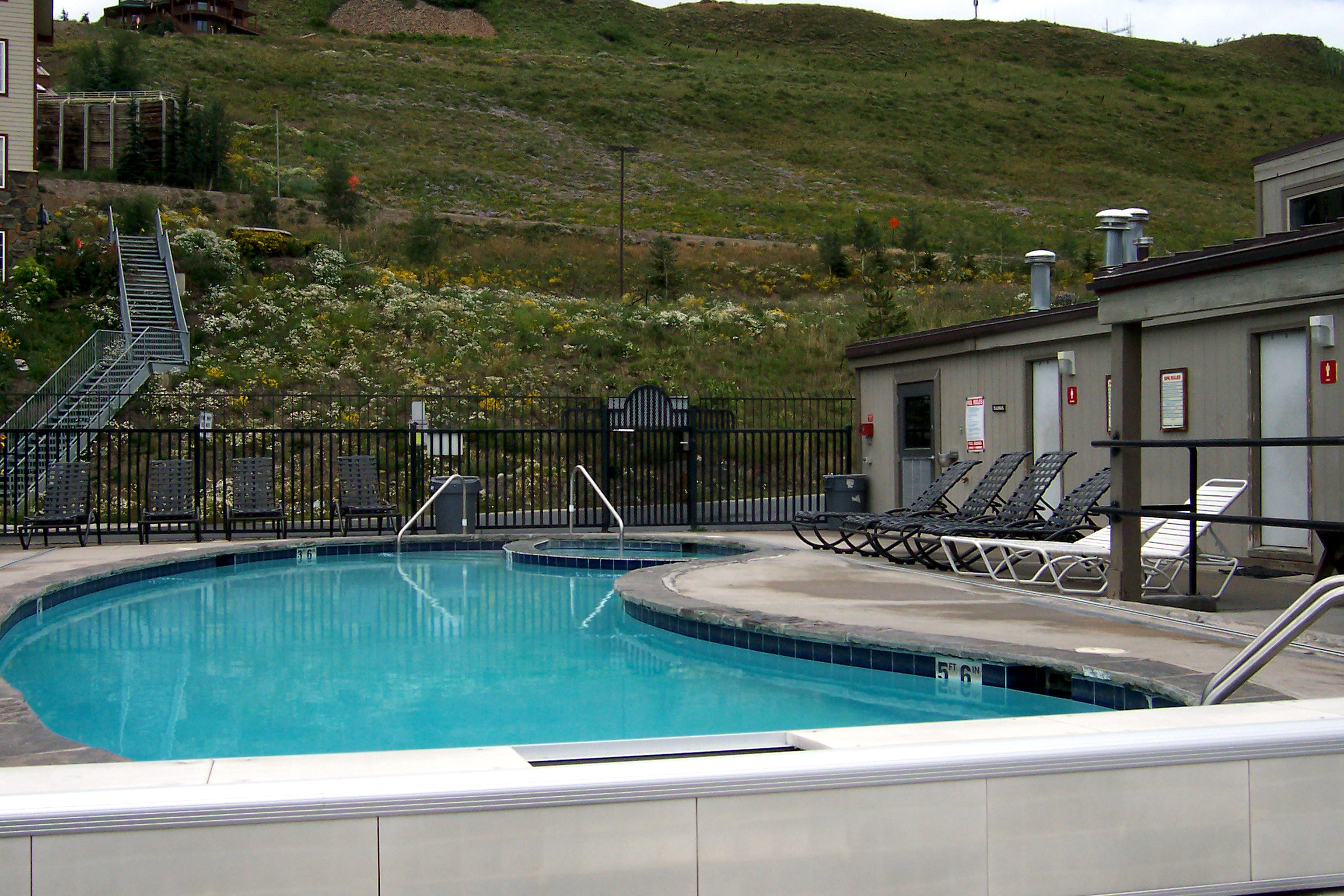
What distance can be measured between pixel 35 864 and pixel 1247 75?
312 ft

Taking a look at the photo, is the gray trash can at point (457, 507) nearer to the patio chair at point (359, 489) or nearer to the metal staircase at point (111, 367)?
the patio chair at point (359, 489)

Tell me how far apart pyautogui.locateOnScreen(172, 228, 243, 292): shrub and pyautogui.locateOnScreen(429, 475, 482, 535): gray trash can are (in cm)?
1465

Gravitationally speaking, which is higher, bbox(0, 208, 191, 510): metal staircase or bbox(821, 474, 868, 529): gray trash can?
bbox(0, 208, 191, 510): metal staircase

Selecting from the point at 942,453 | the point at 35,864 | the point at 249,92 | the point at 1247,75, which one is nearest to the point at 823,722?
the point at 35,864

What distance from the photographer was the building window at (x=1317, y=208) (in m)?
11.6

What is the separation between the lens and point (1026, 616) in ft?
21.8

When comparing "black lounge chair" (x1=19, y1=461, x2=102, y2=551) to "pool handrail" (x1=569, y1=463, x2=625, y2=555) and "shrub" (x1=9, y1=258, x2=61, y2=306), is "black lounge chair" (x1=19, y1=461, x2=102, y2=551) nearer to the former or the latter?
"pool handrail" (x1=569, y1=463, x2=625, y2=555)

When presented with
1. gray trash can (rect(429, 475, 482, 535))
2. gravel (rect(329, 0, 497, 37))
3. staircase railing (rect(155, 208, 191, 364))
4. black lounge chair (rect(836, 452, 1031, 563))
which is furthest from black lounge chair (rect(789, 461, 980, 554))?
gravel (rect(329, 0, 497, 37))

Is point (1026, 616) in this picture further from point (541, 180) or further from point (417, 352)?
point (541, 180)

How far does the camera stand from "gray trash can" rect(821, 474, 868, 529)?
1380cm

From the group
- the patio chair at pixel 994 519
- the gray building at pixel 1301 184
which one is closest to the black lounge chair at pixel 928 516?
the patio chair at pixel 994 519

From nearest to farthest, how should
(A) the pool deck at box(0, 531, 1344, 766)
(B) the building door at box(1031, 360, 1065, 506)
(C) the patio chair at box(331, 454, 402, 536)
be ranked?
(A) the pool deck at box(0, 531, 1344, 766) → (B) the building door at box(1031, 360, 1065, 506) → (C) the patio chair at box(331, 454, 402, 536)

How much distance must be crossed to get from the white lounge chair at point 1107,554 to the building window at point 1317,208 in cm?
502

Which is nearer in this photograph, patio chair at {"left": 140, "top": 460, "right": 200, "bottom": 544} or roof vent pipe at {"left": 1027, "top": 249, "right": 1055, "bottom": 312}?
roof vent pipe at {"left": 1027, "top": 249, "right": 1055, "bottom": 312}
